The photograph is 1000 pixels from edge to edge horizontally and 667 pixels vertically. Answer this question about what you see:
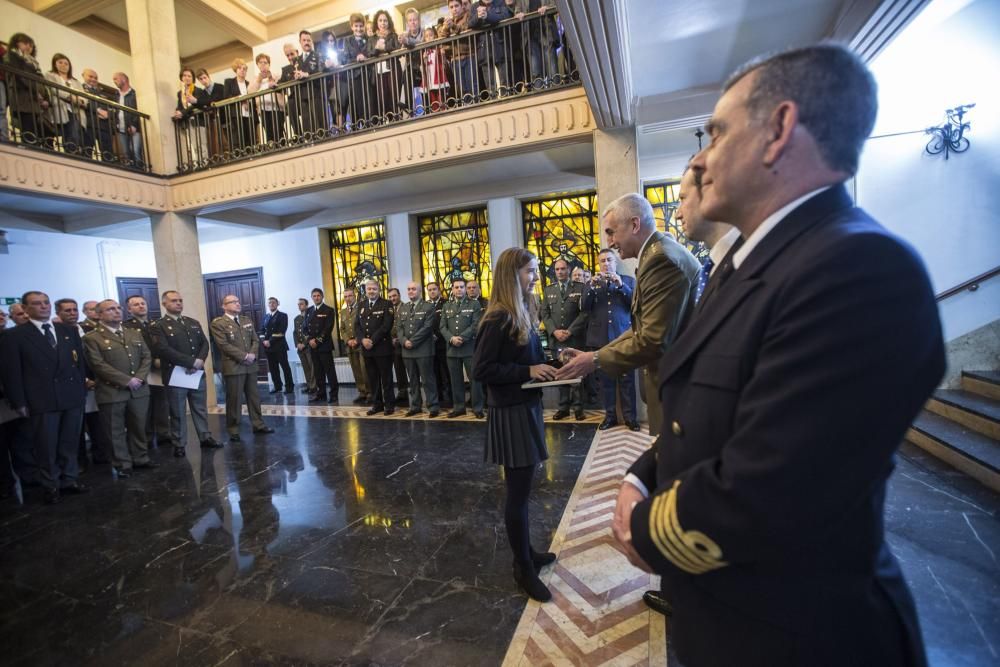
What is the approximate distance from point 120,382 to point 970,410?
728 cm

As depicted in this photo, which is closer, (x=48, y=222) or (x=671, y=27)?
(x=671, y=27)

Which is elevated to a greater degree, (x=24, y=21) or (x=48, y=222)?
(x=24, y=21)

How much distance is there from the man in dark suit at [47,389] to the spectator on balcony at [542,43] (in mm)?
4970

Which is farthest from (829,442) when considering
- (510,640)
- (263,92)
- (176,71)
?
(176,71)

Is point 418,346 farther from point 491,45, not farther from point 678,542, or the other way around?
point 678,542

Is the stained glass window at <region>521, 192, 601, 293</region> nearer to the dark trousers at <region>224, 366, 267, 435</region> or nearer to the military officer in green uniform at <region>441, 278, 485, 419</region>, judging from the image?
the military officer in green uniform at <region>441, 278, 485, 419</region>

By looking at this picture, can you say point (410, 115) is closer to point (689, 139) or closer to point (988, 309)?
point (689, 139)

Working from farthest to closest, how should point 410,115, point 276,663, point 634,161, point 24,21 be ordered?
point 24,21, point 410,115, point 634,161, point 276,663

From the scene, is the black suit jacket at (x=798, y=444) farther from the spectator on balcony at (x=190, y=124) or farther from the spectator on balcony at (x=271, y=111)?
the spectator on balcony at (x=190, y=124)

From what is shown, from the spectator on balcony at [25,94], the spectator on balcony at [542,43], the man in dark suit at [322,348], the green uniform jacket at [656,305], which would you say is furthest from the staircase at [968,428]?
the spectator on balcony at [25,94]

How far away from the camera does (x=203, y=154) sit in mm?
6863

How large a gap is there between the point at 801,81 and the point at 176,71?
349 inches

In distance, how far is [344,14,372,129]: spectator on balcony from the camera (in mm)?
5783

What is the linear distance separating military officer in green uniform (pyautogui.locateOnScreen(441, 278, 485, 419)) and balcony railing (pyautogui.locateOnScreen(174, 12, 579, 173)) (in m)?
2.28
